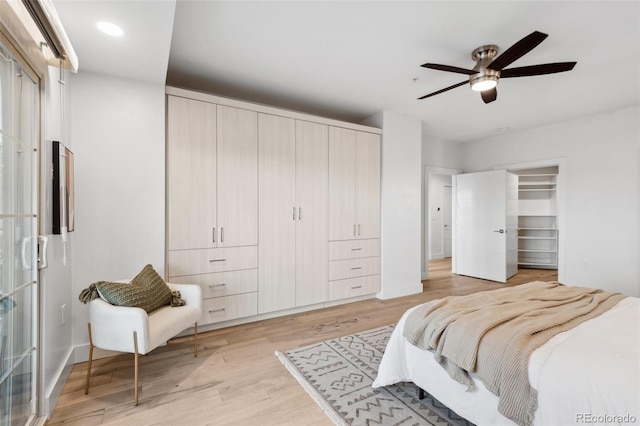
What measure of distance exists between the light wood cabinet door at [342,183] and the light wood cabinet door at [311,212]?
9 centimetres

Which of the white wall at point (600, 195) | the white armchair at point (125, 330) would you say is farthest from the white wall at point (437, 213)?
the white armchair at point (125, 330)

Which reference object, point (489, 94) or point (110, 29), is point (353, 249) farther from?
point (110, 29)

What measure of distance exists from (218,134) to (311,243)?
167cm

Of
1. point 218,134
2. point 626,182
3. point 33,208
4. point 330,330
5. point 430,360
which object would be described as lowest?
point 330,330

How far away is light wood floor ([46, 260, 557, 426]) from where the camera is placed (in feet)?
5.82

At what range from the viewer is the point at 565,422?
1.17 meters

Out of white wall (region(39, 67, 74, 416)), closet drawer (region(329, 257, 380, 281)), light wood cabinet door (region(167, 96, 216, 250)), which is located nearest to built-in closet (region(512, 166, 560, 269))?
closet drawer (region(329, 257, 380, 281))

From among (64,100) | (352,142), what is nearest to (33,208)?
(64,100)

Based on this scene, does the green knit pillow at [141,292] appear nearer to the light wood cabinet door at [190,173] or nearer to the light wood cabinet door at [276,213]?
the light wood cabinet door at [190,173]

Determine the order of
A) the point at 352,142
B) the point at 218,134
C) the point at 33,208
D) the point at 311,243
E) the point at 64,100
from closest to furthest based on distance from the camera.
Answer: the point at 33,208
the point at 64,100
the point at 218,134
the point at 311,243
the point at 352,142

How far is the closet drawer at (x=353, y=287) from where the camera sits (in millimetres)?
3831

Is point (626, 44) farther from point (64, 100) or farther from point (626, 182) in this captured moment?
point (64, 100)

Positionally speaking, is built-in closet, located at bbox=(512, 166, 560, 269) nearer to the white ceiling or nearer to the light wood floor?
the white ceiling

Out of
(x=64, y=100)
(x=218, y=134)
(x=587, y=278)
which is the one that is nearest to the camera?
(x=64, y=100)
